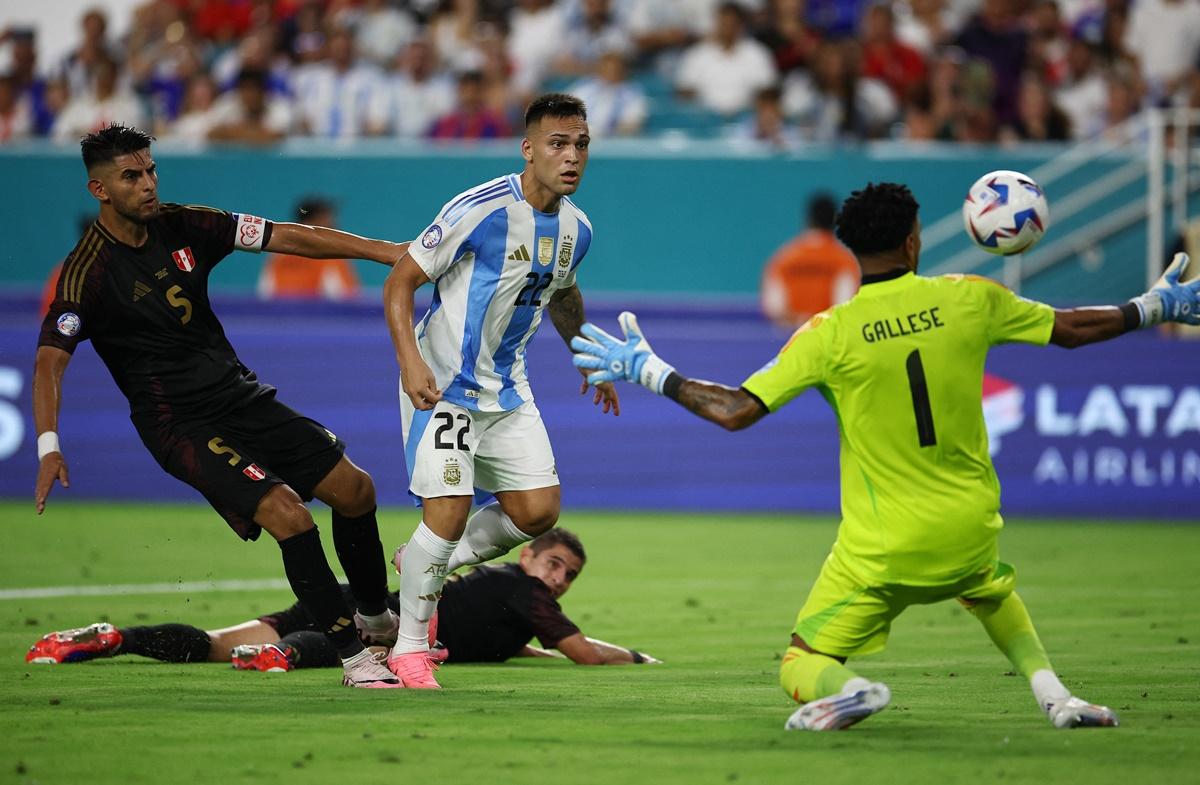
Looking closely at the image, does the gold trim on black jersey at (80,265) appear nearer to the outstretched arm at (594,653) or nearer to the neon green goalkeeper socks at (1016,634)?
the outstretched arm at (594,653)

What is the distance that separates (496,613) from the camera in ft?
28.3

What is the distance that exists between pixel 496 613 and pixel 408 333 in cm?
172

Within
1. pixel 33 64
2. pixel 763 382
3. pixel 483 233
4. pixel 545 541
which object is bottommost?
pixel 545 541

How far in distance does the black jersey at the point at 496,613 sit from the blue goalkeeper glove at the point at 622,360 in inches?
82.2

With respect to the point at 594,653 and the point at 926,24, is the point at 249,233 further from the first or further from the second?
the point at 926,24

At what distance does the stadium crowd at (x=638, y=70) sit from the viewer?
19.0 metres

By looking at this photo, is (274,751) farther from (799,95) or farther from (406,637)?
(799,95)

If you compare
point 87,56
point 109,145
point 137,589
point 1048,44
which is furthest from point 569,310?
point 87,56

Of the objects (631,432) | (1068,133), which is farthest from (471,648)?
(1068,133)

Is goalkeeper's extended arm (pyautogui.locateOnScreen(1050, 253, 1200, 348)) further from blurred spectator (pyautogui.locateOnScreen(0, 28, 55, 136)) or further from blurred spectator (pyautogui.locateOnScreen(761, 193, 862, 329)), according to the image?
blurred spectator (pyautogui.locateOnScreen(0, 28, 55, 136))

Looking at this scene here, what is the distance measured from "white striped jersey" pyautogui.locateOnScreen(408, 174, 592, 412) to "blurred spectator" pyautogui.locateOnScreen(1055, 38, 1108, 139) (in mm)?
12073

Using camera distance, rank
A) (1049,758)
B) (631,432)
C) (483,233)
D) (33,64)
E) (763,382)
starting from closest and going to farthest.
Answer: (1049,758) < (763,382) < (483,233) < (631,432) < (33,64)

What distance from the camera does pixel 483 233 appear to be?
7887 millimetres

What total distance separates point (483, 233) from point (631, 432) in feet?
28.2
